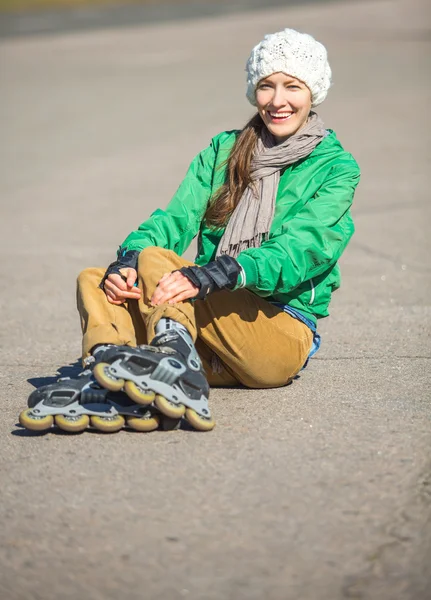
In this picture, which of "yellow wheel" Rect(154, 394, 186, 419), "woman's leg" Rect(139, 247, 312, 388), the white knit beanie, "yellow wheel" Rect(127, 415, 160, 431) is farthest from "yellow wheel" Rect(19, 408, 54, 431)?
the white knit beanie

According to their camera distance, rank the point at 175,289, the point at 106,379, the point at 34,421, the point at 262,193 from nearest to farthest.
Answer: the point at 106,379
the point at 34,421
the point at 175,289
the point at 262,193

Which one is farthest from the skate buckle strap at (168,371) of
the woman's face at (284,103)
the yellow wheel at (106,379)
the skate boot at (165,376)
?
the woman's face at (284,103)

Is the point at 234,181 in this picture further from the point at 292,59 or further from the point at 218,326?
the point at 218,326

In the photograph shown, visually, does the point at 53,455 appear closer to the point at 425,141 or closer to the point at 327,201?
the point at 327,201

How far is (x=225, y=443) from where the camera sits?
3492 millimetres

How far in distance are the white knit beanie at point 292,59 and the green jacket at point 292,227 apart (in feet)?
0.87

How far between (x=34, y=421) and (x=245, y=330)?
3.15 feet

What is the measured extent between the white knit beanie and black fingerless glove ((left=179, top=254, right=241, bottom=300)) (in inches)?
40.6

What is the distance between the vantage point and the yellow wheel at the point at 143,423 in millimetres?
3551

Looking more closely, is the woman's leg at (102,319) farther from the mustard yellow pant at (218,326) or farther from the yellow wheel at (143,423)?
the yellow wheel at (143,423)

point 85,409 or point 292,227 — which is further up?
point 292,227

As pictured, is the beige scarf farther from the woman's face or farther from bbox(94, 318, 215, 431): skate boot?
bbox(94, 318, 215, 431): skate boot

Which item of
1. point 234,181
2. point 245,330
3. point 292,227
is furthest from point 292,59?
point 245,330

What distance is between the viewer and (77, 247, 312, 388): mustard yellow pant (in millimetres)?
3736
